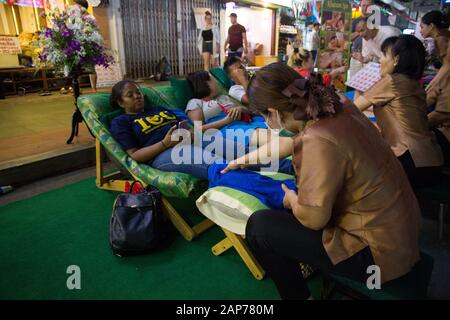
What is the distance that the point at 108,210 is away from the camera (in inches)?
93.7

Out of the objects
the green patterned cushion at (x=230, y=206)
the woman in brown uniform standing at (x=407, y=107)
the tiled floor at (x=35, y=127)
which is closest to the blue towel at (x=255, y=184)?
the green patterned cushion at (x=230, y=206)

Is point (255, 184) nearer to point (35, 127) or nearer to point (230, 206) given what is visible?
point (230, 206)

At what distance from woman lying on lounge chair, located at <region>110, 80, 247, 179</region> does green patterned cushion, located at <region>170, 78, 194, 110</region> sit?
50 centimetres

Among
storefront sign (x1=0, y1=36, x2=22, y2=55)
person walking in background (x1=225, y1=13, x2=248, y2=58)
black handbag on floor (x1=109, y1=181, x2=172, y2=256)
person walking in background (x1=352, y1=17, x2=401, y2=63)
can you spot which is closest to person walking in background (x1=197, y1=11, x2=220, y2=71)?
person walking in background (x1=225, y1=13, x2=248, y2=58)

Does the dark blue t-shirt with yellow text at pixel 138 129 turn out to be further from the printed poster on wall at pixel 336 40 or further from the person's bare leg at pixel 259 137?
the printed poster on wall at pixel 336 40

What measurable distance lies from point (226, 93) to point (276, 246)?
2.29 m

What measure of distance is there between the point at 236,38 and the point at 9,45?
14.9 ft

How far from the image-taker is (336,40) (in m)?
4.71

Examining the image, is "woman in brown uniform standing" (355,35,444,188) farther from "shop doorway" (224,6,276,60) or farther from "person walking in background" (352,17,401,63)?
"shop doorway" (224,6,276,60)

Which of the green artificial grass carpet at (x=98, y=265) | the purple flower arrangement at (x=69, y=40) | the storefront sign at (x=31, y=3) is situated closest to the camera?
the green artificial grass carpet at (x=98, y=265)

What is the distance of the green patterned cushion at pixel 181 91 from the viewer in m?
2.85

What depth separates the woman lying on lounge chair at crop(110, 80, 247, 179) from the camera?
2082mm

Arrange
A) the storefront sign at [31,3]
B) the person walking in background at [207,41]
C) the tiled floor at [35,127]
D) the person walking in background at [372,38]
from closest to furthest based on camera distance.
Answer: the tiled floor at [35,127]
the person walking in background at [372,38]
the storefront sign at [31,3]
the person walking in background at [207,41]

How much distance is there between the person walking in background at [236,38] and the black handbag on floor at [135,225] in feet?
20.5
